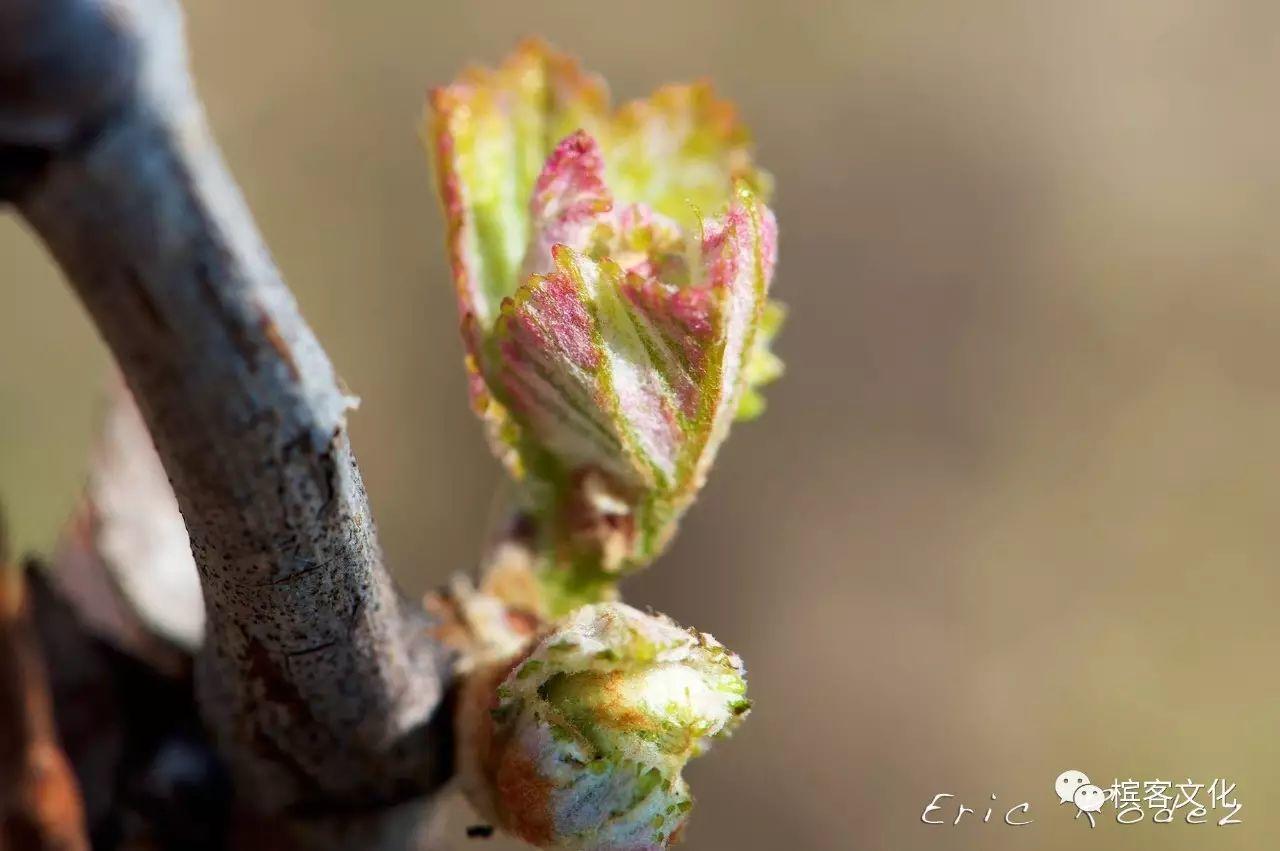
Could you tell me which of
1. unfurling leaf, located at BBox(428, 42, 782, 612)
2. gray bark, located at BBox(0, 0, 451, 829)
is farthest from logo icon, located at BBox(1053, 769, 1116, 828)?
gray bark, located at BBox(0, 0, 451, 829)

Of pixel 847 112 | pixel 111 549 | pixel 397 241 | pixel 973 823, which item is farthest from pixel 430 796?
pixel 847 112

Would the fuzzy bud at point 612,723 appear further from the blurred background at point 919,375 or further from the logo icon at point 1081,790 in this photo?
the blurred background at point 919,375

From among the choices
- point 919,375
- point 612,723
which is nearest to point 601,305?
point 612,723

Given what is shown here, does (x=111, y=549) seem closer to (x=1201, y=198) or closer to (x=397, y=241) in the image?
(x=397, y=241)

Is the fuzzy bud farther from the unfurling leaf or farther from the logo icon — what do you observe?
the logo icon

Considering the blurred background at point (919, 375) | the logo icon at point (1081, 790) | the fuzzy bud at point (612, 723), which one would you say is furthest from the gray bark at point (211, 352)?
the blurred background at point (919, 375)
